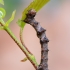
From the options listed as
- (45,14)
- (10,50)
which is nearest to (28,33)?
(10,50)

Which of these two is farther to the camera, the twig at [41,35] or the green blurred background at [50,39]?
the green blurred background at [50,39]

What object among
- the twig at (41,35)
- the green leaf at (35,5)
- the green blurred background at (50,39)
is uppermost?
the green blurred background at (50,39)

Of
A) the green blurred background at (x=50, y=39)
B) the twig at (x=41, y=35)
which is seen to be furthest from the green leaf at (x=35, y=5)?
the green blurred background at (x=50, y=39)

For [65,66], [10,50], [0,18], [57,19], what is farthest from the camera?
[57,19]

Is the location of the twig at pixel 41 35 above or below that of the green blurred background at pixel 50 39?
A: below

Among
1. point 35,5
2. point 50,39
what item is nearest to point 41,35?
point 35,5

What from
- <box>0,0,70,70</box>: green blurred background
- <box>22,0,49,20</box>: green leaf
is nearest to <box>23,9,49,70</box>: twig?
<box>22,0,49,20</box>: green leaf

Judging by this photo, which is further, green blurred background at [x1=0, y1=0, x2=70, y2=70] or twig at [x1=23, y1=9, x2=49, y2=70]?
green blurred background at [x1=0, y1=0, x2=70, y2=70]

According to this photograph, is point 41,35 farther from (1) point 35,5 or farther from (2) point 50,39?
(2) point 50,39

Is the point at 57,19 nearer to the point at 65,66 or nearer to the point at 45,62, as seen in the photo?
the point at 65,66

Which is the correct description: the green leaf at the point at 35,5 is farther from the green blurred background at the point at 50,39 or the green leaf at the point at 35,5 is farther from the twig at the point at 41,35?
the green blurred background at the point at 50,39

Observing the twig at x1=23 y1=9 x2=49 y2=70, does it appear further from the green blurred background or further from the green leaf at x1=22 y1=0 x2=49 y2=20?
the green blurred background
